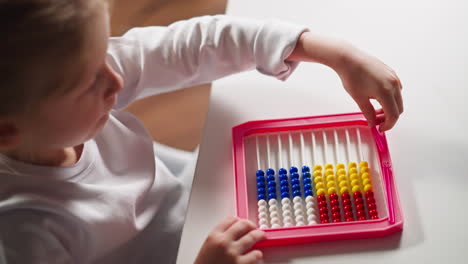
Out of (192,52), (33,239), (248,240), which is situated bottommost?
(33,239)

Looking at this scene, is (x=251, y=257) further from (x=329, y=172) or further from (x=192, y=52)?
(x=192, y=52)

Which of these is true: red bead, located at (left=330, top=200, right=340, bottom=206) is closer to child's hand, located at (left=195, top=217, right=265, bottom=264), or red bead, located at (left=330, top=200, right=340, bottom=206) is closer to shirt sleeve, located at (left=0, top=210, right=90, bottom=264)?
child's hand, located at (left=195, top=217, right=265, bottom=264)

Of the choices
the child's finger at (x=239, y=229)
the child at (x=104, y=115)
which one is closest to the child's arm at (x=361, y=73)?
the child at (x=104, y=115)

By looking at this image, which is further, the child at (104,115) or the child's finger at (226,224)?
the child's finger at (226,224)

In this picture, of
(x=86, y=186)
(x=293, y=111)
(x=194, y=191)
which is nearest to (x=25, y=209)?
(x=86, y=186)

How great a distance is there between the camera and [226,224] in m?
0.66

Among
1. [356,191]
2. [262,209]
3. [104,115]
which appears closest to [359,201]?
[356,191]

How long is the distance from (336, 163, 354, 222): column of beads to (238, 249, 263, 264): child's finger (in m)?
0.12

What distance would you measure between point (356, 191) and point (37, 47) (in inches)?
16.4

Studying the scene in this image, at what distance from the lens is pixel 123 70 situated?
83 centimetres

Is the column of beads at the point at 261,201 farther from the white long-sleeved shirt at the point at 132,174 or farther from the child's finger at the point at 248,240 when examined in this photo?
the white long-sleeved shirt at the point at 132,174

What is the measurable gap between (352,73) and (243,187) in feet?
0.73

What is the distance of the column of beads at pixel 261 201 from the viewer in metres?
0.68

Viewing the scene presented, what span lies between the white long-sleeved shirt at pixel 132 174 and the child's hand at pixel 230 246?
0.60 feet
